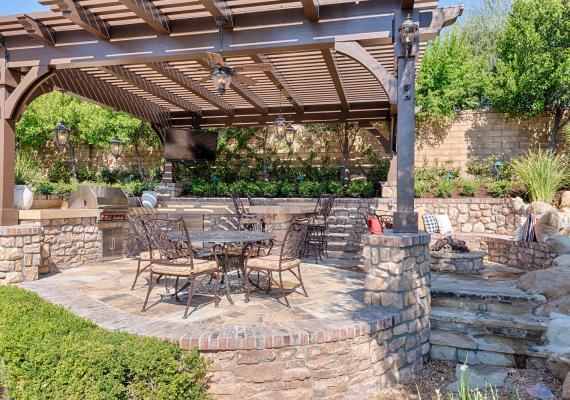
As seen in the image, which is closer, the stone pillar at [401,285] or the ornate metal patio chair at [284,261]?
the stone pillar at [401,285]

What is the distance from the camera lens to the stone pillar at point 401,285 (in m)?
3.87

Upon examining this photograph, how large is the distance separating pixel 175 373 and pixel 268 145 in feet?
34.5

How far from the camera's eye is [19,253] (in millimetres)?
5137

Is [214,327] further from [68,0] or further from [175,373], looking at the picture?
[68,0]

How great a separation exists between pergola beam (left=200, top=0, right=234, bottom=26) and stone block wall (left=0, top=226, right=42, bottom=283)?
3439 mm

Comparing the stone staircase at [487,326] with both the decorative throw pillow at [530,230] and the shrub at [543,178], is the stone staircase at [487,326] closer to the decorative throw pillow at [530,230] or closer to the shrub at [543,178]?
the decorative throw pillow at [530,230]

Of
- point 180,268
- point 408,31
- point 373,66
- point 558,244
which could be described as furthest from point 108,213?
point 558,244

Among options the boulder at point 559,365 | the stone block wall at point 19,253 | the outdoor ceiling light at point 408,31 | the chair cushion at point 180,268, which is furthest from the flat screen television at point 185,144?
the boulder at point 559,365

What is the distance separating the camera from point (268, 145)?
13016 mm

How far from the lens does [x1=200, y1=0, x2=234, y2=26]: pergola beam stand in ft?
14.7

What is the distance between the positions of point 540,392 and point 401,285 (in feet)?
4.51

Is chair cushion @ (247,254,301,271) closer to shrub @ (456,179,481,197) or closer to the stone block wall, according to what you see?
the stone block wall

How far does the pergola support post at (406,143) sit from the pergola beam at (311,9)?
3.35 ft

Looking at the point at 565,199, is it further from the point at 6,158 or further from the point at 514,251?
the point at 6,158
